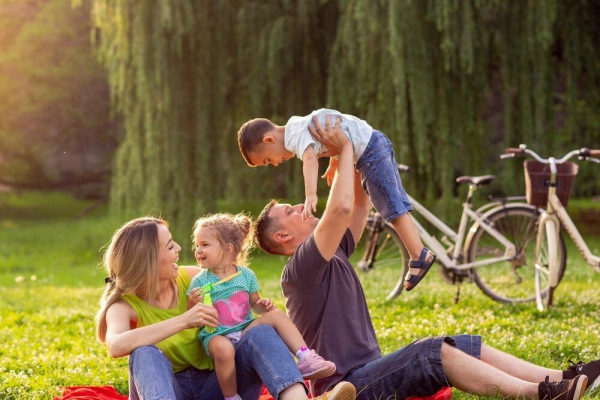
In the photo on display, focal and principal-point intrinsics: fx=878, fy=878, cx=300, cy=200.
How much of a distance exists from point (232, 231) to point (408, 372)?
0.91 metres

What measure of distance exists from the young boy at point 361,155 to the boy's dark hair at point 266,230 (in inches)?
15.2

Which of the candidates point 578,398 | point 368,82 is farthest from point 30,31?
point 578,398

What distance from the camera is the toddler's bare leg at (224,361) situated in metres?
3.43


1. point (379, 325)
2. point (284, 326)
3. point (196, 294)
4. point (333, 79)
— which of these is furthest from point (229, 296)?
point (333, 79)

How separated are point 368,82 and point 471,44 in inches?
55.5

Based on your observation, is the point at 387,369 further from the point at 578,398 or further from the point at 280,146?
the point at 280,146

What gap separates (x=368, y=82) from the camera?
35.3 ft

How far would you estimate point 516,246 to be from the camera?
6934mm

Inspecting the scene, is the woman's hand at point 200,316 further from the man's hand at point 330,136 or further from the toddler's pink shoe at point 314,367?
the man's hand at point 330,136

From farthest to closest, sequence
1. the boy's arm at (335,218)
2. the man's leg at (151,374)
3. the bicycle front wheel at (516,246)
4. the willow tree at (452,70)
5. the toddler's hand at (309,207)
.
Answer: the willow tree at (452,70) → the bicycle front wheel at (516,246) → the toddler's hand at (309,207) → the boy's arm at (335,218) → the man's leg at (151,374)

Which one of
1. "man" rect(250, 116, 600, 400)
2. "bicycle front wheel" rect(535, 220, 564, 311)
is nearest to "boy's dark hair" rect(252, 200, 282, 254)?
"man" rect(250, 116, 600, 400)

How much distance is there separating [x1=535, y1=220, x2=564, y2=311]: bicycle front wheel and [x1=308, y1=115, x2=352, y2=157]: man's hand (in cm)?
288

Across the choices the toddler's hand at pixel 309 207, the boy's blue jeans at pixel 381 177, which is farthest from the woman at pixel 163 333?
the boy's blue jeans at pixel 381 177

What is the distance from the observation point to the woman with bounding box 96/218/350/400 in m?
3.29
